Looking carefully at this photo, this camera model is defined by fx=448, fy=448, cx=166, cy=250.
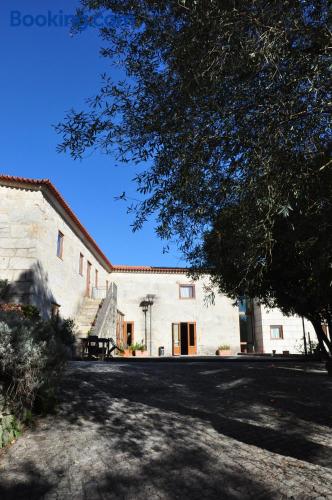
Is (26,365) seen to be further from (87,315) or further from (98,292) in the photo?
(98,292)

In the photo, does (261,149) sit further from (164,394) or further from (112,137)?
(164,394)

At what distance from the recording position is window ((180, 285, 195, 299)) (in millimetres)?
28109

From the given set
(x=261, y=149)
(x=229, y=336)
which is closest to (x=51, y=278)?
(x=261, y=149)

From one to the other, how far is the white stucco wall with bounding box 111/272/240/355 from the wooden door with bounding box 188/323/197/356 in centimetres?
24

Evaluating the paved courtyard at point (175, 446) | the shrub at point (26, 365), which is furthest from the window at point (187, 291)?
the shrub at point (26, 365)

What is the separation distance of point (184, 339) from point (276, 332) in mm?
6533

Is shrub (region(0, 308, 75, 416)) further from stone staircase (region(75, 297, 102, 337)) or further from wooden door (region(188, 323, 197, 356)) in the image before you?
wooden door (region(188, 323, 197, 356))

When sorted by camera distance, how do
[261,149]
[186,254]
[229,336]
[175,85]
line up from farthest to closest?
[229,336] < [186,254] < [175,85] < [261,149]

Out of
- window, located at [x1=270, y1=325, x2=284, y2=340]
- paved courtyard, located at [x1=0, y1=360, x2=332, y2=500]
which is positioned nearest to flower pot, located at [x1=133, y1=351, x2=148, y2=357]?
window, located at [x1=270, y1=325, x2=284, y2=340]

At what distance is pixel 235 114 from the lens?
206 inches

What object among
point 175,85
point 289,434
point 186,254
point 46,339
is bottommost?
point 289,434

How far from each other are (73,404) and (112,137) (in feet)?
13.4

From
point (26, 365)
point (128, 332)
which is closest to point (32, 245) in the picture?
point (26, 365)

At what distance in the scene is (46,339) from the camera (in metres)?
7.23
